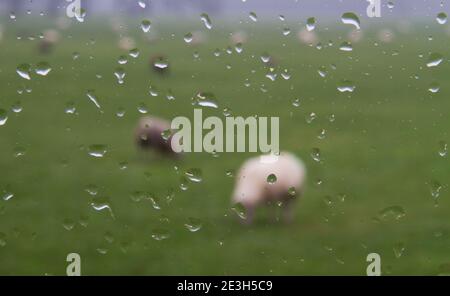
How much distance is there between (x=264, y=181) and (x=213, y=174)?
961mm

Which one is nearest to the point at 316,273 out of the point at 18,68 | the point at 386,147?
the point at 18,68

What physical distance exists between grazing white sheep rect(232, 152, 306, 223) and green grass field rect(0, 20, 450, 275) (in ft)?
0.51

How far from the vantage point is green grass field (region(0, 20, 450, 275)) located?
5.95 ft

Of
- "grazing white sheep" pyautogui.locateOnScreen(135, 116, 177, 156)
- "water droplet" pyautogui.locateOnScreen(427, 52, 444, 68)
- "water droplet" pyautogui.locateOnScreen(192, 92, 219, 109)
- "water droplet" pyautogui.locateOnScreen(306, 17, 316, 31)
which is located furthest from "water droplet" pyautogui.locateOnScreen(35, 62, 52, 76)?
"grazing white sheep" pyautogui.locateOnScreen(135, 116, 177, 156)

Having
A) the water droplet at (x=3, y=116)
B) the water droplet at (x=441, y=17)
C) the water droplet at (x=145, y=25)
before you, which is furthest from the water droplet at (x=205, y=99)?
the water droplet at (x=441, y=17)

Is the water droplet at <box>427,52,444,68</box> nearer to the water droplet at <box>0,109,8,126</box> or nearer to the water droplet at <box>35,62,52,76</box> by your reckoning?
the water droplet at <box>35,62,52,76</box>

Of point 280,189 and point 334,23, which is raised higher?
point 334,23

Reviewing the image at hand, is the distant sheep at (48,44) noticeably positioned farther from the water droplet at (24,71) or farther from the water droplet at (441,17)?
the water droplet at (441,17)

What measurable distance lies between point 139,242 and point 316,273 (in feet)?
2.06

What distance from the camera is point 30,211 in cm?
233

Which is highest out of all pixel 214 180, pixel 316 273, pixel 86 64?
pixel 86 64

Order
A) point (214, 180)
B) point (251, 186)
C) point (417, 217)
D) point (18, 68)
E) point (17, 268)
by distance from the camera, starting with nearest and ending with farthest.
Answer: point (18, 68) → point (17, 268) → point (251, 186) → point (417, 217) → point (214, 180)

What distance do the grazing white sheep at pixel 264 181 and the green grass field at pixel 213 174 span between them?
0.51 feet

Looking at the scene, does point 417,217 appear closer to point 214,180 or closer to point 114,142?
point 214,180
